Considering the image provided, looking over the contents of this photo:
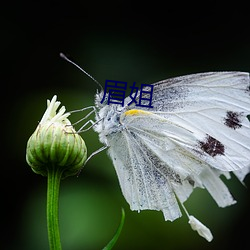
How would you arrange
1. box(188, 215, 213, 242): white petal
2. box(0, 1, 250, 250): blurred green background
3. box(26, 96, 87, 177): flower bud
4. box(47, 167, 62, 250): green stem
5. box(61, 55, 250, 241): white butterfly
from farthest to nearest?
box(0, 1, 250, 250): blurred green background → box(61, 55, 250, 241): white butterfly → box(188, 215, 213, 242): white petal → box(26, 96, 87, 177): flower bud → box(47, 167, 62, 250): green stem

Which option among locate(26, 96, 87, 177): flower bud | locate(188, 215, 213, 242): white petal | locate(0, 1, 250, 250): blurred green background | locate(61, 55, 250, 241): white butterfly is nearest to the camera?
locate(26, 96, 87, 177): flower bud

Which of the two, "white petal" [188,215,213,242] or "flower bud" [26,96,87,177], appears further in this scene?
"white petal" [188,215,213,242]

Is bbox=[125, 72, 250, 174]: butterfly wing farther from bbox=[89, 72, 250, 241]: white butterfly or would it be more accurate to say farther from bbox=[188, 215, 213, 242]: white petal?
bbox=[188, 215, 213, 242]: white petal

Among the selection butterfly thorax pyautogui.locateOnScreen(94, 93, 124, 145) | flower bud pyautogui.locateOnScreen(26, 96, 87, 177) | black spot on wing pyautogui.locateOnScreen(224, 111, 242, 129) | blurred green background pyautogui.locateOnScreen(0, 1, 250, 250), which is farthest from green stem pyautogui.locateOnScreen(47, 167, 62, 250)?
blurred green background pyautogui.locateOnScreen(0, 1, 250, 250)

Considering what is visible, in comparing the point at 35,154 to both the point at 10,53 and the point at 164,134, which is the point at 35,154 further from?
the point at 10,53

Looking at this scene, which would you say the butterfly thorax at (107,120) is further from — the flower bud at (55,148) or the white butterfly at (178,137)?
the flower bud at (55,148)

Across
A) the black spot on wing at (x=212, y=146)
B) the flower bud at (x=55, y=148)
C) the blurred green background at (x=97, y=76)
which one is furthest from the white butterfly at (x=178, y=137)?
the blurred green background at (x=97, y=76)
